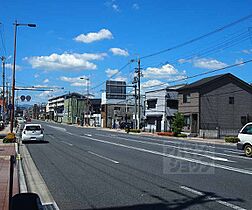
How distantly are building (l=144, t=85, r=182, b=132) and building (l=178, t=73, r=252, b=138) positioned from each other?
7070 mm

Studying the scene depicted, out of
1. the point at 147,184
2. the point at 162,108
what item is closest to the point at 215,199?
the point at 147,184

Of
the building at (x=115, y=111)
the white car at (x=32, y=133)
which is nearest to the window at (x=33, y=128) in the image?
the white car at (x=32, y=133)

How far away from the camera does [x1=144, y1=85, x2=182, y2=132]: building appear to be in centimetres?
6319

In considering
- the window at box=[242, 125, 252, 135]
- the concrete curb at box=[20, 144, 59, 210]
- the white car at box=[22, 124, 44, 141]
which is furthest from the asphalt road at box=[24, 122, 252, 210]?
the white car at box=[22, 124, 44, 141]

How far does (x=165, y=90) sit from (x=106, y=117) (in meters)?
35.0

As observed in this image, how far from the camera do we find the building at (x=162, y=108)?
63188mm

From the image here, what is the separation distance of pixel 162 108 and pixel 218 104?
1252 cm

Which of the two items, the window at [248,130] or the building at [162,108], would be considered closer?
the window at [248,130]

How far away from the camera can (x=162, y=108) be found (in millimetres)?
63938

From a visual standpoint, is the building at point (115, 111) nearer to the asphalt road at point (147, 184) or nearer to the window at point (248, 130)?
the window at point (248, 130)

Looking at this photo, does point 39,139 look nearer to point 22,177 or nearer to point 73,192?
point 22,177

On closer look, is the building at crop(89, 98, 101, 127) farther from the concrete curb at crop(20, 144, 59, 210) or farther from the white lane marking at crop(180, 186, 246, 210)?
the white lane marking at crop(180, 186, 246, 210)

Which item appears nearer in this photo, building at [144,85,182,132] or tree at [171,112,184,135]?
tree at [171,112,184,135]

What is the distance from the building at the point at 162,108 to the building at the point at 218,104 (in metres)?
7.07
